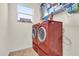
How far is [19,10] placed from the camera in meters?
1.70

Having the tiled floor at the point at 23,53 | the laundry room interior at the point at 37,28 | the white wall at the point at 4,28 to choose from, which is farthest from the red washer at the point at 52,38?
the white wall at the point at 4,28

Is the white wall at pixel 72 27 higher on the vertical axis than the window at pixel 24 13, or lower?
lower

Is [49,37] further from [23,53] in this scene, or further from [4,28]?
[4,28]

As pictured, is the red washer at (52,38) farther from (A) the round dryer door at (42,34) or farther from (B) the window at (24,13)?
(B) the window at (24,13)

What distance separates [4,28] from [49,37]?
57 cm

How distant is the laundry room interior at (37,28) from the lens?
165 centimetres

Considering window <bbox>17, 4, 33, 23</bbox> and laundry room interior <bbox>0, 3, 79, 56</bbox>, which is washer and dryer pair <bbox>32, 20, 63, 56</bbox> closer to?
laundry room interior <bbox>0, 3, 79, 56</bbox>

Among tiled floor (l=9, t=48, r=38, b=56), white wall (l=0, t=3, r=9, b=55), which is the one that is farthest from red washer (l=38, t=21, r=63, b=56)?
white wall (l=0, t=3, r=9, b=55)

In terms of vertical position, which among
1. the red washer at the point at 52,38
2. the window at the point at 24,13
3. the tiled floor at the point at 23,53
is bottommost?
the tiled floor at the point at 23,53

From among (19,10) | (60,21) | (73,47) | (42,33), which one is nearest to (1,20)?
(19,10)

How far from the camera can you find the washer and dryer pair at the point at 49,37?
65.6 inches

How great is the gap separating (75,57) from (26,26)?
2.34ft

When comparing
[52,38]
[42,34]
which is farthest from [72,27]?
[42,34]

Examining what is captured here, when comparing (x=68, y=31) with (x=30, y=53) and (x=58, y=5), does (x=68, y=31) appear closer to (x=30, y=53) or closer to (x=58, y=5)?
(x=58, y=5)
